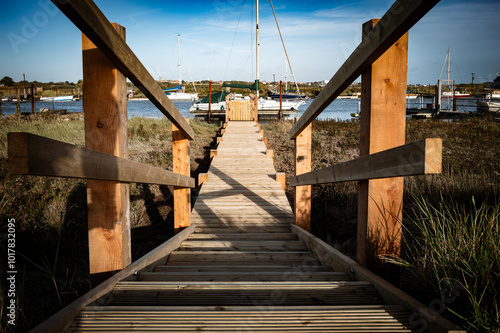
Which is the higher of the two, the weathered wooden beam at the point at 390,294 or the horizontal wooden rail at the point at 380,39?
the horizontal wooden rail at the point at 380,39

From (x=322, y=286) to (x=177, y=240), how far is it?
1674 mm

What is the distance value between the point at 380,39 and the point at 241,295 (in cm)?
139

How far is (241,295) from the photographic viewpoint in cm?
158

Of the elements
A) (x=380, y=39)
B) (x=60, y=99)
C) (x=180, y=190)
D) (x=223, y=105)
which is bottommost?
(x=180, y=190)

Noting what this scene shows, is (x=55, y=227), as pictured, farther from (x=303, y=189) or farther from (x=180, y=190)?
(x=303, y=189)

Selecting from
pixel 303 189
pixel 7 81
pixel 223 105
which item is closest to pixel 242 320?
pixel 303 189

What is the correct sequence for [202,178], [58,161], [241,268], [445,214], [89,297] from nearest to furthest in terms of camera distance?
[58,161] → [89,297] → [241,268] → [445,214] → [202,178]

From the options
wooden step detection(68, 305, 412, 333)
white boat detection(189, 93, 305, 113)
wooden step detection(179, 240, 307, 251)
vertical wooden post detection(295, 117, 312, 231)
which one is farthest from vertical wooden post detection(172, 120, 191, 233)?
white boat detection(189, 93, 305, 113)

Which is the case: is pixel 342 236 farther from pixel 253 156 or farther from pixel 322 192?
pixel 253 156

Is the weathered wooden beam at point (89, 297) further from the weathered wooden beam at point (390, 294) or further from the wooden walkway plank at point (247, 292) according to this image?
the weathered wooden beam at point (390, 294)

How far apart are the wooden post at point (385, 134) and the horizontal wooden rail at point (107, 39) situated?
1.32 m

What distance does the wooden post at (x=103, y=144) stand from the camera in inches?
68.0

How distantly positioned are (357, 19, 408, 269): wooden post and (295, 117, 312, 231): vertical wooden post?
5.58 feet

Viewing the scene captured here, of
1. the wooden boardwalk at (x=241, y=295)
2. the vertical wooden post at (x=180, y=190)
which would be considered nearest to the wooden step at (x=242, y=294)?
the wooden boardwalk at (x=241, y=295)
